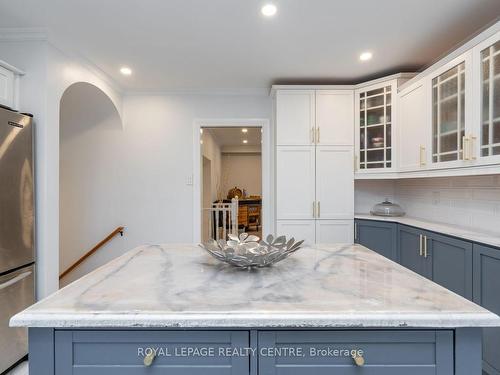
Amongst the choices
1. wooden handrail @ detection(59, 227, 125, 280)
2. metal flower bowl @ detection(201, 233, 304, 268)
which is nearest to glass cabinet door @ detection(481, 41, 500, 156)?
metal flower bowl @ detection(201, 233, 304, 268)

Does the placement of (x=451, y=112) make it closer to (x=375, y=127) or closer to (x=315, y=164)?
(x=375, y=127)

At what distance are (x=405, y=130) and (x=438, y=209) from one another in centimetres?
84

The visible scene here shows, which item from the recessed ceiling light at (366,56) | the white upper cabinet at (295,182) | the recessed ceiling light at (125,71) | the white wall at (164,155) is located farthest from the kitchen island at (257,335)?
the white wall at (164,155)

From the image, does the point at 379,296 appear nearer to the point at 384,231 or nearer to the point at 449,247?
the point at 449,247

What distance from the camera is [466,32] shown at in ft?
7.25

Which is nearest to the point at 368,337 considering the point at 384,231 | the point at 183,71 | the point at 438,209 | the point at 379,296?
the point at 379,296

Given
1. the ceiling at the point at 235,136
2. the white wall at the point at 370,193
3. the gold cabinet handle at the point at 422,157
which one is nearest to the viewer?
the gold cabinet handle at the point at 422,157

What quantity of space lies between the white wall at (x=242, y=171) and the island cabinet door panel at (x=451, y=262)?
689 cm

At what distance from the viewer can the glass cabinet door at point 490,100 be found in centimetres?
169

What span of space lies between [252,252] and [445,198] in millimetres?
2401

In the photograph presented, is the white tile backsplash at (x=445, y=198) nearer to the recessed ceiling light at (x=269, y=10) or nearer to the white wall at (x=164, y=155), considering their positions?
the white wall at (x=164, y=155)

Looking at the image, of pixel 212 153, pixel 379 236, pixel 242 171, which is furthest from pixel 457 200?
pixel 242 171

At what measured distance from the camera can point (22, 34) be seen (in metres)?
2.17

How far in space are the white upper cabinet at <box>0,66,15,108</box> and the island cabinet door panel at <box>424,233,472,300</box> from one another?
132 inches
